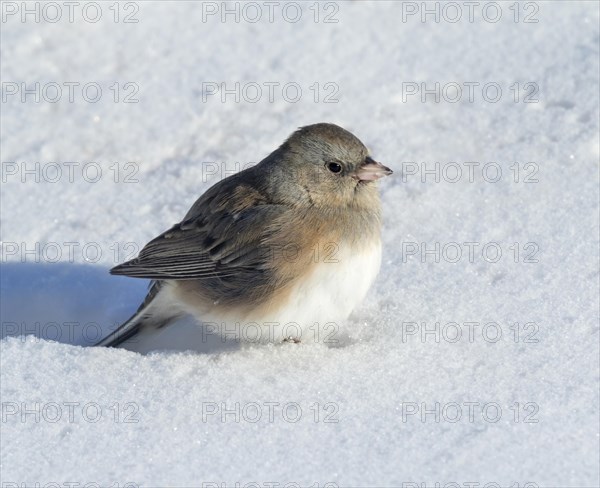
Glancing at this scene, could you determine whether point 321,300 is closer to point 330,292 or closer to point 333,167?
point 330,292

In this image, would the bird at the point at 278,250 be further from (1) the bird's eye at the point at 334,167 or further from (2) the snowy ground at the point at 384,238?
(2) the snowy ground at the point at 384,238

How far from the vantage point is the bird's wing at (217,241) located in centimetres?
382

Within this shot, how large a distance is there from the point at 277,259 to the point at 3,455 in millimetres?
1262

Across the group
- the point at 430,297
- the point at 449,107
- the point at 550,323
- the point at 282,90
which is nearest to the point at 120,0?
the point at 282,90

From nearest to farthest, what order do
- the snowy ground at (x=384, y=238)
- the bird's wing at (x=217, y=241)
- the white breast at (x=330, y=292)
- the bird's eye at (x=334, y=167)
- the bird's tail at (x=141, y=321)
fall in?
the snowy ground at (x=384, y=238)
the white breast at (x=330, y=292)
the bird's wing at (x=217, y=241)
the bird's eye at (x=334, y=167)
the bird's tail at (x=141, y=321)

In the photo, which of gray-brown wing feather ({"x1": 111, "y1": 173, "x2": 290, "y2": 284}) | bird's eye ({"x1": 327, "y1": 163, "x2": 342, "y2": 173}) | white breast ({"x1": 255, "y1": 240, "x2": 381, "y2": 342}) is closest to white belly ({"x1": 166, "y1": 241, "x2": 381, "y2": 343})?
white breast ({"x1": 255, "y1": 240, "x2": 381, "y2": 342})

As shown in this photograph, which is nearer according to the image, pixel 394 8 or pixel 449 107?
pixel 449 107

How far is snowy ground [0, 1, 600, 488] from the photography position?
302 centimetres

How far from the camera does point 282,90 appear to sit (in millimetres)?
5496

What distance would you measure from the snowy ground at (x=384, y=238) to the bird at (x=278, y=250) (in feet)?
0.55

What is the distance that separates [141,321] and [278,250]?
79 centimetres

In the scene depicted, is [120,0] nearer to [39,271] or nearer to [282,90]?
Answer: [282,90]

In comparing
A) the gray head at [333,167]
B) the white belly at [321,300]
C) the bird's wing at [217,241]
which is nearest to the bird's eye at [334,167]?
the gray head at [333,167]

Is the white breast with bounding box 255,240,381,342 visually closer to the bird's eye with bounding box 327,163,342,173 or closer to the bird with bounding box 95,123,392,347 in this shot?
the bird with bounding box 95,123,392,347
